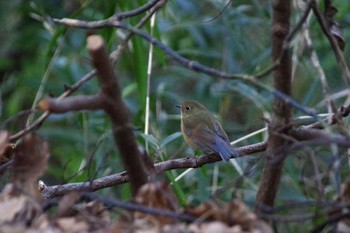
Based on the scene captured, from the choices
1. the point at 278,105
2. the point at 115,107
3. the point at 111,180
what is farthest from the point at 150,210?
the point at 111,180

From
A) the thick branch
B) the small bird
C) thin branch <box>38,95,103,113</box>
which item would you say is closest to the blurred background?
the small bird

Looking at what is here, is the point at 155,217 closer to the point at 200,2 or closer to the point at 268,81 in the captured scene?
the point at 268,81

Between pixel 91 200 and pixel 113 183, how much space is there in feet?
2.87

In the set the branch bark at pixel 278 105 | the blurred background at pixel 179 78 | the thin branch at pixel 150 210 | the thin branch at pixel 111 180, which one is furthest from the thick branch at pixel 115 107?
the blurred background at pixel 179 78

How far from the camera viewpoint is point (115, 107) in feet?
7.52

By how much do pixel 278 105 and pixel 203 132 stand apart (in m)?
2.69

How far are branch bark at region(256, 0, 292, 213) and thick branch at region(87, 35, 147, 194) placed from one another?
0.37 metres

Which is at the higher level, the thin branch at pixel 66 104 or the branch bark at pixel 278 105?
the thin branch at pixel 66 104

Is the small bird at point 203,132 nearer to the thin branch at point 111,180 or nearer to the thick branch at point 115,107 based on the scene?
the thin branch at point 111,180

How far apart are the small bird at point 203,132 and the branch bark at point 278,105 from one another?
1.69 meters

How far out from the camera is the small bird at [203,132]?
15.3 ft

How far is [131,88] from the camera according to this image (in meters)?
5.77

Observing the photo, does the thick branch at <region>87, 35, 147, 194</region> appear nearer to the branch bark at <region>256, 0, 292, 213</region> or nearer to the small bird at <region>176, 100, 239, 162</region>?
the branch bark at <region>256, 0, 292, 213</region>

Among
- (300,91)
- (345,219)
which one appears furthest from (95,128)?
(345,219)
